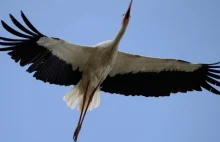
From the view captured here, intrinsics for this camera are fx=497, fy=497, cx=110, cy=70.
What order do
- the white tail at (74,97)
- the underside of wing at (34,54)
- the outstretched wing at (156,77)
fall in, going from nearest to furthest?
1. the underside of wing at (34,54)
2. the white tail at (74,97)
3. the outstretched wing at (156,77)

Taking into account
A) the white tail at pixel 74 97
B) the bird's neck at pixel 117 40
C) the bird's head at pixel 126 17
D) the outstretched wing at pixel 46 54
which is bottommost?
the white tail at pixel 74 97

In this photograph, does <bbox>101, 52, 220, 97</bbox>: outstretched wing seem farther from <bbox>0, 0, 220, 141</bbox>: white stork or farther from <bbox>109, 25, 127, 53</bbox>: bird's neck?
<bbox>109, 25, 127, 53</bbox>: bird's neck

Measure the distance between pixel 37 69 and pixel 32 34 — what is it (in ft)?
1.72

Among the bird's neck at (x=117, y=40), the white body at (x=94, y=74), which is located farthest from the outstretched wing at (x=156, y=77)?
the bird's neck at (x=117, y=40)

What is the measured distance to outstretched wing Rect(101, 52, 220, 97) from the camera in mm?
8327

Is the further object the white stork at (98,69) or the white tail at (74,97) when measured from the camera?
the white tail at (74,97)

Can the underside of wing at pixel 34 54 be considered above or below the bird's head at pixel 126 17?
below

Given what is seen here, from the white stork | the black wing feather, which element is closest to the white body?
the white stork

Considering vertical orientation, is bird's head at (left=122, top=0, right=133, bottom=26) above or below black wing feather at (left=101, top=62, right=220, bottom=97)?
above

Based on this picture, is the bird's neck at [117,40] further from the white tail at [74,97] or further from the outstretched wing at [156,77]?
the white tail at [74,97]

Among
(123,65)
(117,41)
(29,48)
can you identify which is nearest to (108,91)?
(123,65)

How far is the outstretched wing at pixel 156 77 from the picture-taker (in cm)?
833

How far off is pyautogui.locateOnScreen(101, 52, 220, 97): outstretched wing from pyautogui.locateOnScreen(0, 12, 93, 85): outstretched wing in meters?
0.70

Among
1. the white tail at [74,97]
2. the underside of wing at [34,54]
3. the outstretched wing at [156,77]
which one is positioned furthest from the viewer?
the outstretched wing at [156,77]
